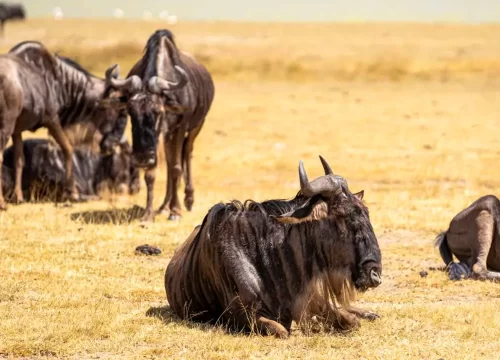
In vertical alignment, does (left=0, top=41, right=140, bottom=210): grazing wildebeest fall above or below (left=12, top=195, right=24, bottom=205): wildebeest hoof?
above

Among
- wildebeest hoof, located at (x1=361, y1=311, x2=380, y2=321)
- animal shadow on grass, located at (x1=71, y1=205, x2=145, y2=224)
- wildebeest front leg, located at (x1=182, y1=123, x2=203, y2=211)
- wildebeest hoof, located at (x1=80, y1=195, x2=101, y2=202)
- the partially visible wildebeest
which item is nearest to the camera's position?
wildebeest hoof, located at (x1=361, y1=311, x2=380, y2=321)

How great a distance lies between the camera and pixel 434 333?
746cm

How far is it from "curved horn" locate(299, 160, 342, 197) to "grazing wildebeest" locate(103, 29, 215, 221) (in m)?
5.89

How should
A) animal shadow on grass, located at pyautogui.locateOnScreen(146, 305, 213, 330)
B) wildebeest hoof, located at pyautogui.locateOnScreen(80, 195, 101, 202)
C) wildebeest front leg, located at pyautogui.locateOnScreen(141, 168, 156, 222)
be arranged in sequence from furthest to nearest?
1. wildebeest hoof, located at pyautogui.locateOnScreen(80, 195, 101, 202)
2. wildebeest front leg, located at pyautogui.locateOnScreen(141, 168, 156, 222)
3. animal shadow on grass, located at pyautogui.locateOnScreen(146, 305, 213, 330)

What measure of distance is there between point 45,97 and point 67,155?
90cm

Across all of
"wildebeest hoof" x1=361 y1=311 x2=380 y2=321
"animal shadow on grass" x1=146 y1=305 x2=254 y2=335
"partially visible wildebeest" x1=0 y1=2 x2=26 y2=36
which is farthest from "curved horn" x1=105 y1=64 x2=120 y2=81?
"partially visible wildebeest" x1=0 y1=2 x2=26 y2=36

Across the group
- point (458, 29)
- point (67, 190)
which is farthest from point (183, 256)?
point (458, 29)

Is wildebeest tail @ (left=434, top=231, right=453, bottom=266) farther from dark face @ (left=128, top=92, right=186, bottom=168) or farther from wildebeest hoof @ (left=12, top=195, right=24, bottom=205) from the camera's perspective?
wildebeest hoof @ (left=12, top=195, right=24, bottom=205)

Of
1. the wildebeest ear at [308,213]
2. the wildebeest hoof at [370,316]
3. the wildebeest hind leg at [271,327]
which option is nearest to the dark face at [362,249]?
the wildebeest ear at [308,213]

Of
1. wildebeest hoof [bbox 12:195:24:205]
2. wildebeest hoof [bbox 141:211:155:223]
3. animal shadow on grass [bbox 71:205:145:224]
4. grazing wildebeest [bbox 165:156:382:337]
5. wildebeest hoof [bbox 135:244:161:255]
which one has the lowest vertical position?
wildebeest hoof [bbox 12:195:24:205]

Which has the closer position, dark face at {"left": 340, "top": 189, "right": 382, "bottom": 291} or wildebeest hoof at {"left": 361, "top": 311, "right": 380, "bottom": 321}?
dark face at {"left": 340, "top": 189, "right": 382, "bottom": 291}

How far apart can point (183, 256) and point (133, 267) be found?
2220mm

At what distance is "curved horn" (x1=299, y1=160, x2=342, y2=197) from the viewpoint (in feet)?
22.7

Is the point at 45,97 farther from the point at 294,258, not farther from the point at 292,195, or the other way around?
the point at 294,258
